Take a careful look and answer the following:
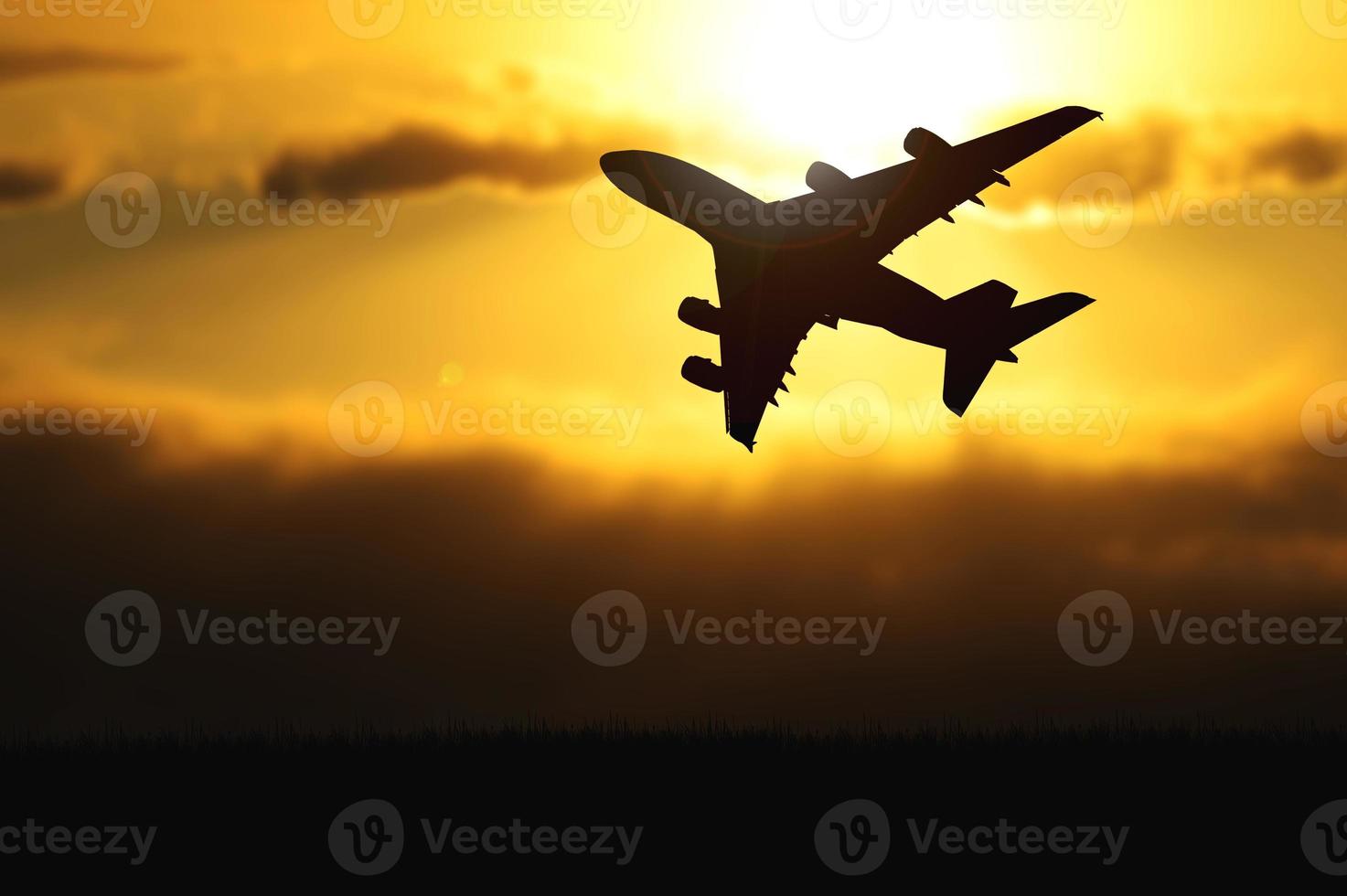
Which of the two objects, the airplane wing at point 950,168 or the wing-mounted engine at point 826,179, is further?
the wing-mounted engine at point 826,179

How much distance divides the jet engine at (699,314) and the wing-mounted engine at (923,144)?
22.9 feet

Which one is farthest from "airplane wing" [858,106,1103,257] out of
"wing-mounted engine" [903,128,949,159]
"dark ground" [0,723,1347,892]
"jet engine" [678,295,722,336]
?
"dark ground" [0,723,1347,892]

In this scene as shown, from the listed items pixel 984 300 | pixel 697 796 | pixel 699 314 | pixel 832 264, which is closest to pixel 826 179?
pixel 832 264

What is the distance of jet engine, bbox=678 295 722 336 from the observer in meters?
34.0

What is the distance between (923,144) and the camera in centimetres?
3022

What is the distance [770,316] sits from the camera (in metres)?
34.7

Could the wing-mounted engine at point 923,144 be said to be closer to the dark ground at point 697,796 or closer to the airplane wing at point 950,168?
the airplane wing at point 950,168

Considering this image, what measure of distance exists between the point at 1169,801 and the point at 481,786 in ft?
50.8

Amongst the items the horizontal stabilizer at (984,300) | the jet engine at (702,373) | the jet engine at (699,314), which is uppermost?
the horizontal stabilizer at (984,300)

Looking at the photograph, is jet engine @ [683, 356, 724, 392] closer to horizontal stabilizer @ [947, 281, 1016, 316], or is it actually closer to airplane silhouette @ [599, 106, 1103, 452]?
airplane silhouette @ [599, 106, 1103, 452]

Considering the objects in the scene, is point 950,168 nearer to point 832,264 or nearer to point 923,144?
point 923,144

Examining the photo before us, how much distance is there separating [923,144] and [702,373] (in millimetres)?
8824

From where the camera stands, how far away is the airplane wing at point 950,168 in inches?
1173

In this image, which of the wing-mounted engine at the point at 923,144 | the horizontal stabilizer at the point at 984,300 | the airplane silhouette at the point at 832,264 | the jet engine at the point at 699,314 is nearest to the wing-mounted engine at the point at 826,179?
the airplane silhouette at the point at 832,264
